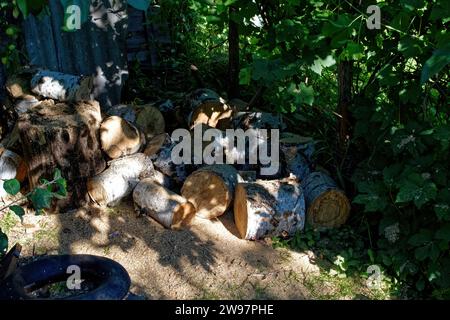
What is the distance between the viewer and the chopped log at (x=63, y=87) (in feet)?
16.9

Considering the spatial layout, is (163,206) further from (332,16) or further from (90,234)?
(332,16)

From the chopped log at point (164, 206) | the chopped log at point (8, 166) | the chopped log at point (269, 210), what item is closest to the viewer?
the chopped log at point (269, 210)

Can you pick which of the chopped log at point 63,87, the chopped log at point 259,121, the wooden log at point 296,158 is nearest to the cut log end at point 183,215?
the wooden log at point 296,158

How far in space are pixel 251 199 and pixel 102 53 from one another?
225 cm

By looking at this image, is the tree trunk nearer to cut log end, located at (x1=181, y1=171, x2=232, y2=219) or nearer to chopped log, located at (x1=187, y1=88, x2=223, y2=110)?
chopped log, located at (x1=187, y1=88, x2=223, y2=110)

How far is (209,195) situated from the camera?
472 cm

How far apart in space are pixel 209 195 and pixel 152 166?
60 cm

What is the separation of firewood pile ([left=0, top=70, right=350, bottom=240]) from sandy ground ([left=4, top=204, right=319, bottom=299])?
117 mm

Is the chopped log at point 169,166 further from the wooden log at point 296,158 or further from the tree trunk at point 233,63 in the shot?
the tree trunk at point 233,63

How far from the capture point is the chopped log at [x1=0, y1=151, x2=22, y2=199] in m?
4.87

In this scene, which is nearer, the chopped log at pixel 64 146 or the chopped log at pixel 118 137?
the chopped log at pixel 64 146

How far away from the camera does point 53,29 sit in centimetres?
560

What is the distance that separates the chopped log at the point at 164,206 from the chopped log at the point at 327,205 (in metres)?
0.91

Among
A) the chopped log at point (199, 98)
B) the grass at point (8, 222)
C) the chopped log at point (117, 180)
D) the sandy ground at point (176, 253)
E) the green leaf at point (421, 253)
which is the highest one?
the chopped log at point (199, 98)
